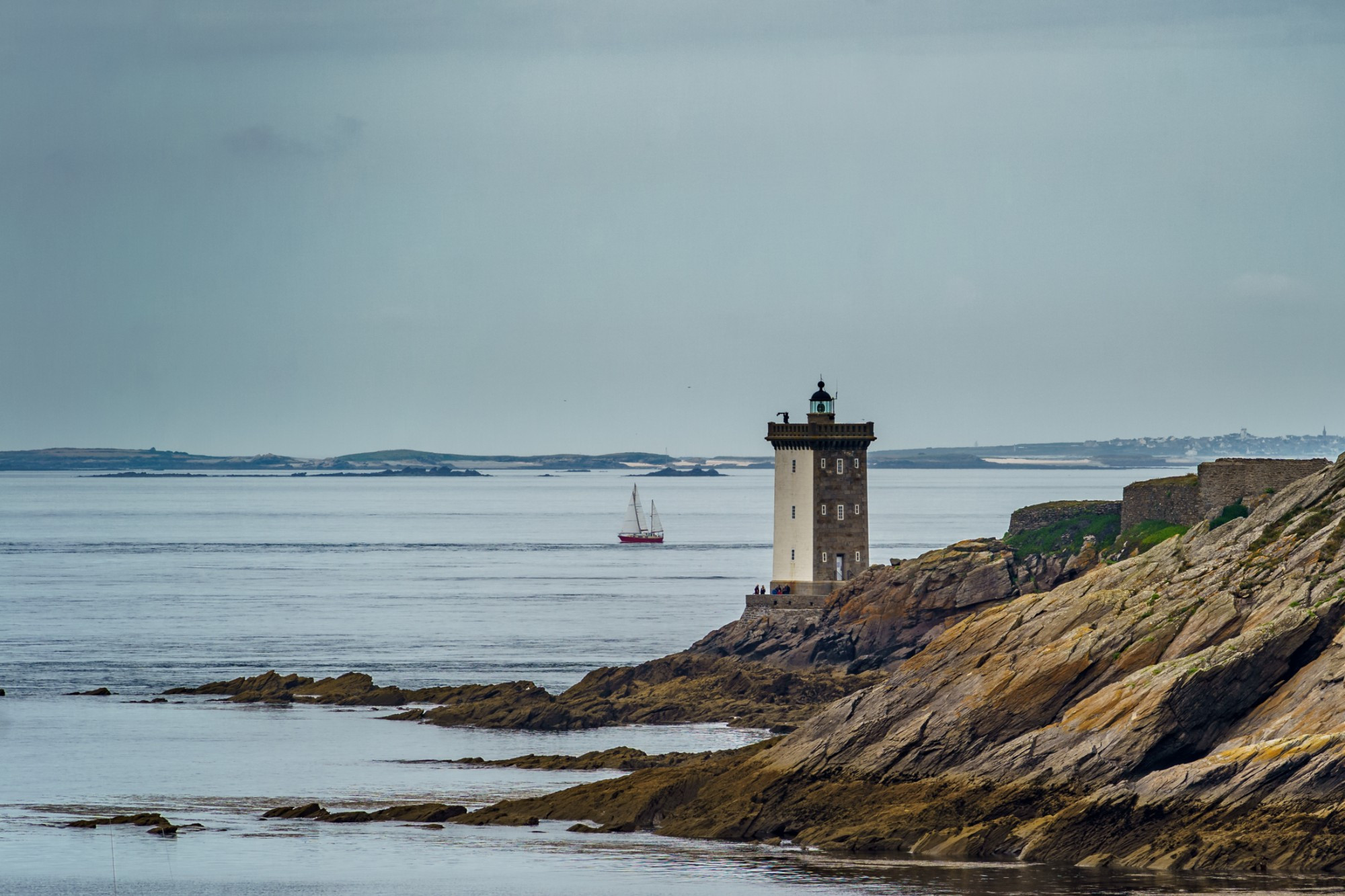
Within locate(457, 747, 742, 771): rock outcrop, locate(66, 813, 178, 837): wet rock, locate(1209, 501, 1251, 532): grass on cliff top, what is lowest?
locate(66, 813, 178, 837): wet rock

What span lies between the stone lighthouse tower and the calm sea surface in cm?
789

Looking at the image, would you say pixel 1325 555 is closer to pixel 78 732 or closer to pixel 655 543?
pixel 78 732

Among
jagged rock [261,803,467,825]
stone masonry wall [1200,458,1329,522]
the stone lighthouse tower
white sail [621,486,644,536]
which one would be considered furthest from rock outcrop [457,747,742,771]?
Result: white sail [621,486,644,536]

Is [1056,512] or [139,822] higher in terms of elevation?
[1056,512]

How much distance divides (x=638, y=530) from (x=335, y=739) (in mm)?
121708

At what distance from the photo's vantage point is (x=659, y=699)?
55281mm

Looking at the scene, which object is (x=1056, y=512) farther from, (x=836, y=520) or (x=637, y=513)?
(x=637, y=513)

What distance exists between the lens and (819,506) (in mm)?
66312

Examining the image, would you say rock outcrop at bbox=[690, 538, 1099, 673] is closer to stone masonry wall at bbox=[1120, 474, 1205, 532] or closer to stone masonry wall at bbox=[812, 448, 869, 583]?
stone masonry wall at bbox=[1120, 474, 1205, 532]

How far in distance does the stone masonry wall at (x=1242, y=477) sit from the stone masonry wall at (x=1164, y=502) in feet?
2.88

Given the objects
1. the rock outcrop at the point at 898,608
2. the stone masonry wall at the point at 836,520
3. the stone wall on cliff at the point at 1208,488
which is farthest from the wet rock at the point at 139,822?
the stone masonry wall at the point at 836,520

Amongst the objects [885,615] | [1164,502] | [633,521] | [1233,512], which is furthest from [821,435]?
[633,521]

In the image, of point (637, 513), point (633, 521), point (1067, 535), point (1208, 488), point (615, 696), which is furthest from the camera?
point (633, 521)

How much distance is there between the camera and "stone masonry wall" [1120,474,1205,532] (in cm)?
5625
